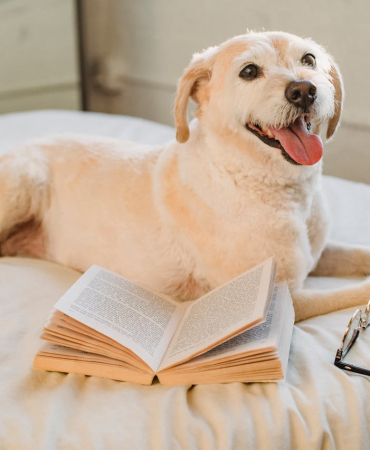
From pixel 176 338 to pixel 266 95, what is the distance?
663 mm

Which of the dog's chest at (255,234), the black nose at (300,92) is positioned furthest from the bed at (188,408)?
the black nose at (300,92)

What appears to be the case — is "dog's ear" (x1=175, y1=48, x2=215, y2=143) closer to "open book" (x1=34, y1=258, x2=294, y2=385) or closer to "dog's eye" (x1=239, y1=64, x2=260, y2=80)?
"dog's eye" (x1=239, y1=64, x2=260, y2=80)

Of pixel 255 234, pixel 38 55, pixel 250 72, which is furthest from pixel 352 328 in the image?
pixel 38 55

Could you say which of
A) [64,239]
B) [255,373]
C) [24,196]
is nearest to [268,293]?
[255,373]

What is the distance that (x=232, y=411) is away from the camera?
43.6 inches

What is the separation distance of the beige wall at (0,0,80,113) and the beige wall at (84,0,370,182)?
0.86 ft

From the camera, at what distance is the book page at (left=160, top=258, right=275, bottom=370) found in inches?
45.5

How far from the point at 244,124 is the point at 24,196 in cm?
86

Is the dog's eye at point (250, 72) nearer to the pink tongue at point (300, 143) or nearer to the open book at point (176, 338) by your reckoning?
the pink tongue at point (300, 143)

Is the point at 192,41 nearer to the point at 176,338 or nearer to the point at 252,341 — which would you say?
the point at 176,338

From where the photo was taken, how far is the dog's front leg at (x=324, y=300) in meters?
1.54

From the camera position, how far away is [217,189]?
1599 millimetres

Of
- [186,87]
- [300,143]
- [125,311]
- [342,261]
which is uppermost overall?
[186,87]

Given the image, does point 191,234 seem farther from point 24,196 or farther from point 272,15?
point 272,15
